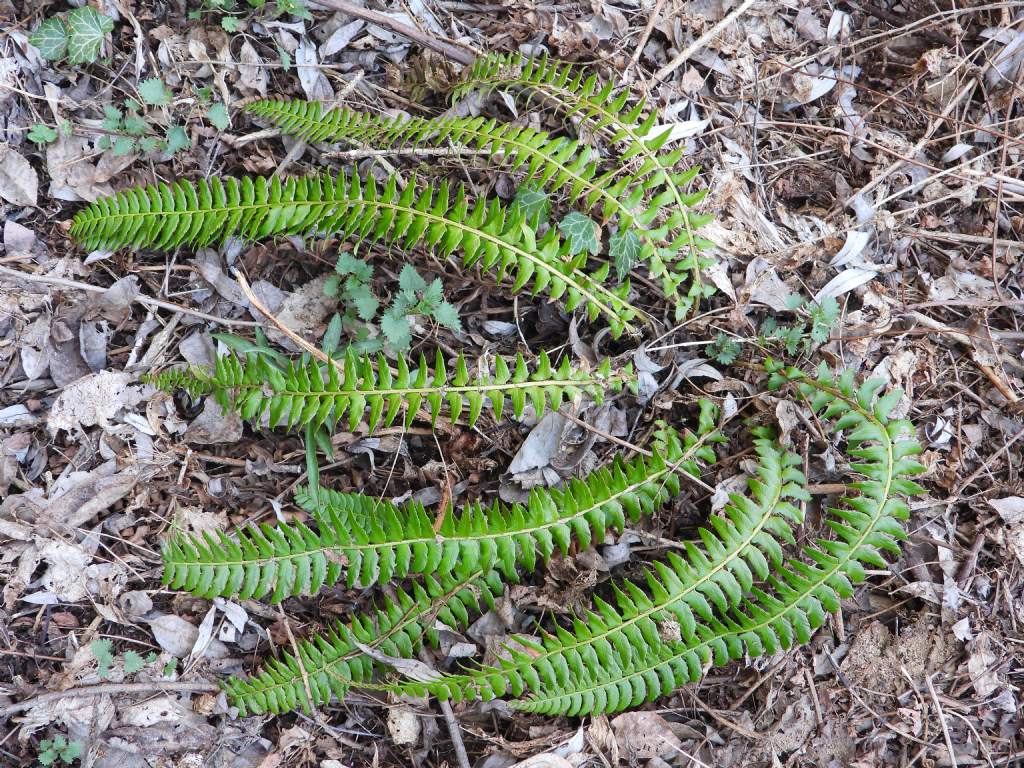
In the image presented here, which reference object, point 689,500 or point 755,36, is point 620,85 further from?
point 689,500

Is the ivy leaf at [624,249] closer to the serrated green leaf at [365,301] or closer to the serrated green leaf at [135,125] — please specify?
the serrated green leaf at [365,301]

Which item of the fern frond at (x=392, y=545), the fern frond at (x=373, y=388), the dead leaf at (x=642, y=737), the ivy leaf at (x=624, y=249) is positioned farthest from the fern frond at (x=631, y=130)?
the dead leaf at (x=642, y=737)

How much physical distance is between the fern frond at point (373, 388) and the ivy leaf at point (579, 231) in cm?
58

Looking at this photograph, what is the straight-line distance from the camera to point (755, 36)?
11.9ft

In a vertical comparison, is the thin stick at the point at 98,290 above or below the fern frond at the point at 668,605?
above

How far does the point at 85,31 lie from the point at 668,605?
3.57m

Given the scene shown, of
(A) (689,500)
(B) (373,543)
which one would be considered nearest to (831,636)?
(A) (689,500)

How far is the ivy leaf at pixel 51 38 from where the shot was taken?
3.21 m

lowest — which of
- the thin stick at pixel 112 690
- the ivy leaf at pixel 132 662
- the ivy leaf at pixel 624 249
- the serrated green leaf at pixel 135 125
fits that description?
the thin stick at pixel 112 690

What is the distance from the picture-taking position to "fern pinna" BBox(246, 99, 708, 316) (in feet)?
9.90

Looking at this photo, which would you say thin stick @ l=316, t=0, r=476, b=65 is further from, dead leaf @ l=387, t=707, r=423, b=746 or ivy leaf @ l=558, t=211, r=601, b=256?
dead leaf @ l=387, t=707, r=423, b=746

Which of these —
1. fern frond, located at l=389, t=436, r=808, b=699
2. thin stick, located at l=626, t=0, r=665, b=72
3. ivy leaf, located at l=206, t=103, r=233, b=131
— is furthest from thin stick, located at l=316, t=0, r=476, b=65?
fern frond, located at l=389, t=436, r=808, b=699

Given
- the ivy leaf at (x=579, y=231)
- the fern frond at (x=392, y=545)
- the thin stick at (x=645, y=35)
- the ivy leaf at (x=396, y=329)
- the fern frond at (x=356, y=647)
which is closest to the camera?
the fern frond at (x=392, y=545)

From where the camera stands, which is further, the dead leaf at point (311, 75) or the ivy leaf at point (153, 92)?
the dead leaf at point (311, 75)
